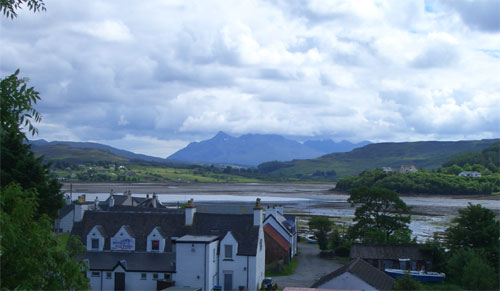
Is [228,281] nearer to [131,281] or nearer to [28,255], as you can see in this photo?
[131,281]

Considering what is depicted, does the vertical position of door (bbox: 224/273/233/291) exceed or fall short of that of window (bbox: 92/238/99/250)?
it falls short

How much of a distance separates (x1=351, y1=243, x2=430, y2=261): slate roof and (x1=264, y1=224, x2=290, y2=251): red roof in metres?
6.47

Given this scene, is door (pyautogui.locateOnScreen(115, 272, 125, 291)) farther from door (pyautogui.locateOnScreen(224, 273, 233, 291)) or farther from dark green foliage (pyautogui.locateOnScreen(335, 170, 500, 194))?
dark green foliage (pyautogui.locateOnScreen(335, 170, 500, 194))

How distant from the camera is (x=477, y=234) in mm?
42938

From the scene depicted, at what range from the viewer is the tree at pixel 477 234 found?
138ft

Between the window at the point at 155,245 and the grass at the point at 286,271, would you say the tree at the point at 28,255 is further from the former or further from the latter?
the grass at the point at 286,271

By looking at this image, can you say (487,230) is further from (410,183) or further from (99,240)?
(410,183)

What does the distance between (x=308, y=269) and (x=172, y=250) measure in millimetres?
16312

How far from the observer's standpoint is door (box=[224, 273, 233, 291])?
35.3 m

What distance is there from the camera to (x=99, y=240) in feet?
120

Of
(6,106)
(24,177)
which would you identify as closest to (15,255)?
(6,106)

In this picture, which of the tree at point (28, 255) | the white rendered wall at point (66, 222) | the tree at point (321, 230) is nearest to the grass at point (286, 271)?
the tree at point (321, 230)

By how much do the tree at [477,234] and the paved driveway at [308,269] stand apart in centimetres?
1096

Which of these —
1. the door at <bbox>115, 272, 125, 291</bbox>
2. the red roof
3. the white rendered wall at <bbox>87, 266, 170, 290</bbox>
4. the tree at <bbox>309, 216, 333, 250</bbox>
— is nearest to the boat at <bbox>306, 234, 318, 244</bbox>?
the tree at <bbox>309, 216, 333, 250</bbox>
